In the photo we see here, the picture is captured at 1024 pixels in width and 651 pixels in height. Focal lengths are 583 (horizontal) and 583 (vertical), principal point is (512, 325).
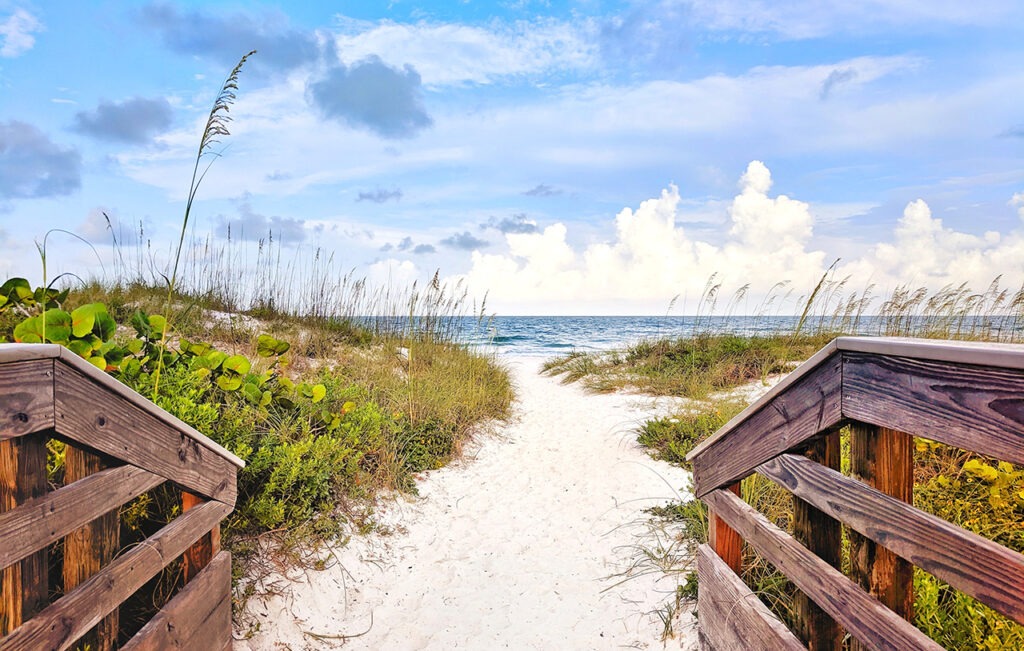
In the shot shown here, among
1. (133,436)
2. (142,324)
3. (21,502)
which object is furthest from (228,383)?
(21,502)

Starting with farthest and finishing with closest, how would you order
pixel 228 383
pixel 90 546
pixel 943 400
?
pixel 228 383 → pixel 90 546 → pixel 943 400

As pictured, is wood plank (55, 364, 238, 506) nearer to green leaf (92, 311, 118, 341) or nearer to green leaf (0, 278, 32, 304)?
green leaf (92, 311, 118, 341)

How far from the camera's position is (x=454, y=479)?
5453 millimetres

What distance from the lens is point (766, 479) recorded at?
3863 mm

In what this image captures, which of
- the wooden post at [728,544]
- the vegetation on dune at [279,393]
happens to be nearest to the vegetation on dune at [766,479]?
the wooden post at [728,544]

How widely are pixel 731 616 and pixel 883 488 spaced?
1.19 meters

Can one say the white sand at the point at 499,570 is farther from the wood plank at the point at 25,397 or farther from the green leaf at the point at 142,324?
the wood plank at the point at 25,397

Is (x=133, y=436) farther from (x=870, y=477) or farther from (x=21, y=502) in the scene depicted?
(x=870, y=477)

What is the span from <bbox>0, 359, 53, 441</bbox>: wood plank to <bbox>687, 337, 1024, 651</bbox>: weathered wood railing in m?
2.08

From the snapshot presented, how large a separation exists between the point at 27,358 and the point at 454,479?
14.2 ft

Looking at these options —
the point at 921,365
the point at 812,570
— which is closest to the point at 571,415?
the point at 812,570

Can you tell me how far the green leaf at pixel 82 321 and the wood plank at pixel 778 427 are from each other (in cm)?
299

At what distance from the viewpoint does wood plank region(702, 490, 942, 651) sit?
1.43m

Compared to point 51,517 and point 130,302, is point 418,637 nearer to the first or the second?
point 51,517
